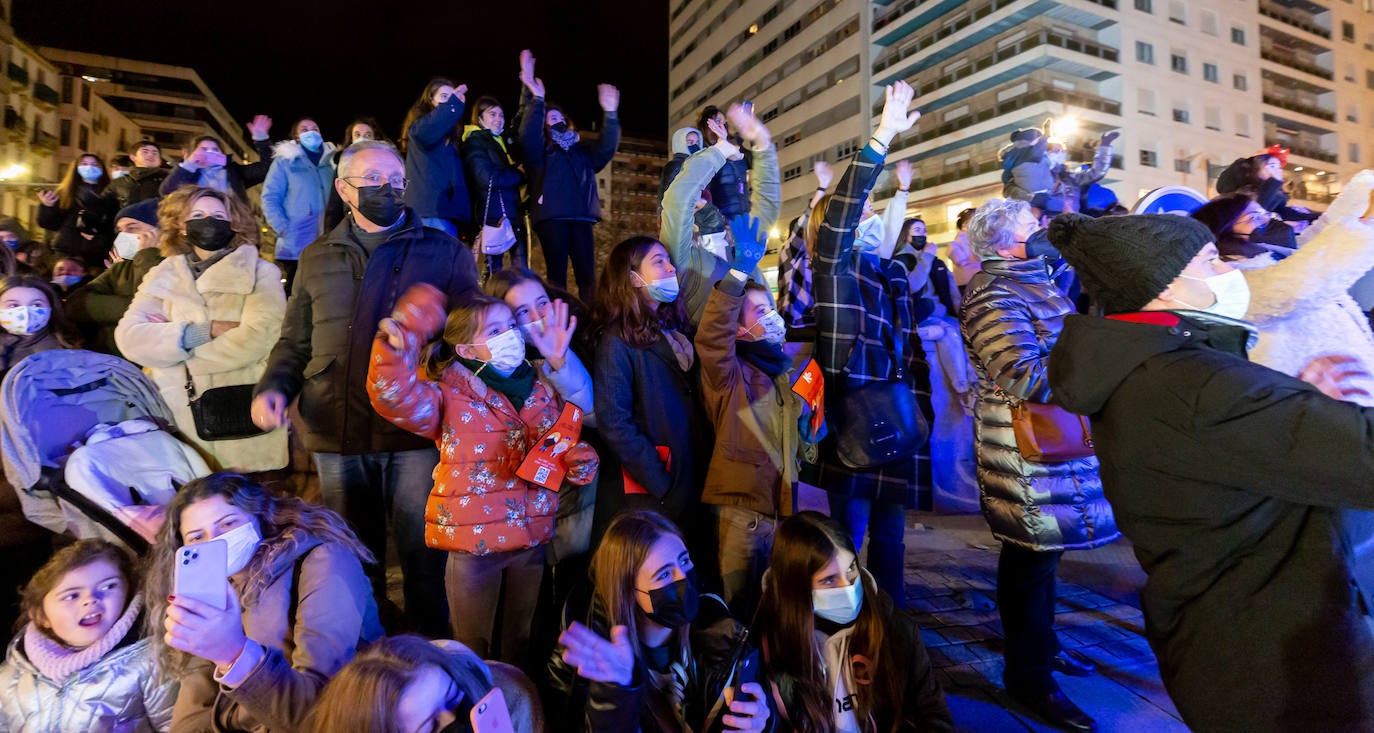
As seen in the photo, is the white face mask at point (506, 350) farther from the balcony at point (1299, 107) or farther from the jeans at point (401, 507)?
the balcony at point (1299, 107)

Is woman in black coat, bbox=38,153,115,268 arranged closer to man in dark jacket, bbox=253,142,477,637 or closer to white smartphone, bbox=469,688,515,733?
man in dark jacket, bbox=253,142,477,637

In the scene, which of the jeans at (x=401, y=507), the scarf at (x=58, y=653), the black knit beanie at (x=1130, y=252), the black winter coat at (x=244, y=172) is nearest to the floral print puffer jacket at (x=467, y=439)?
the jeans at (x=401, y=507)

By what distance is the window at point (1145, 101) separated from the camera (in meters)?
40.6

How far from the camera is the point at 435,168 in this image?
5.48m

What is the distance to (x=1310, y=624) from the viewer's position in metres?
1.59

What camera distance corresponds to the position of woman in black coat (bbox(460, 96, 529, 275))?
575 cm

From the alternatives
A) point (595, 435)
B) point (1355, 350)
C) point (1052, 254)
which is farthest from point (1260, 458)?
point (595, 435)

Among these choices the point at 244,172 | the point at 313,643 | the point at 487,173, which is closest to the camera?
the point at 313,643

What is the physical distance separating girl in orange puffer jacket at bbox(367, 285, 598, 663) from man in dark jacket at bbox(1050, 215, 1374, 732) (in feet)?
6.86

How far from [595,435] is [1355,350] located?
3.00 metres

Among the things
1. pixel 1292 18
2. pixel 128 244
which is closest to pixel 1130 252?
pixel 128 244

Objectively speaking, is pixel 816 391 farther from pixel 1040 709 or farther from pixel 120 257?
pixel 120 257

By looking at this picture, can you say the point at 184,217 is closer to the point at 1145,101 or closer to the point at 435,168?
the point at 435,168

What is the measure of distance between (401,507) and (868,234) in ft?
8.93
